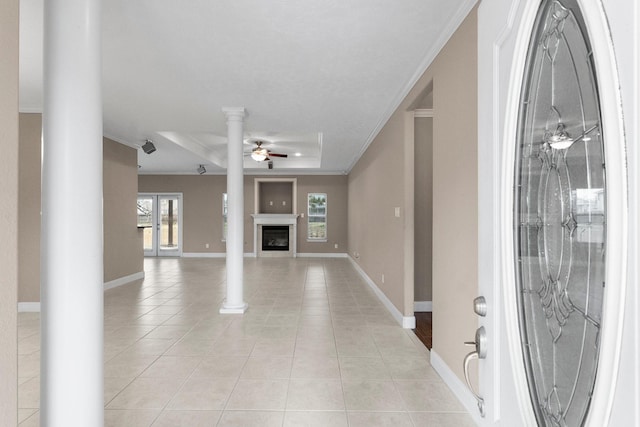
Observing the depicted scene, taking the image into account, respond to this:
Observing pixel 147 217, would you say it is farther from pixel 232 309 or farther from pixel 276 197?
pixel 232 309

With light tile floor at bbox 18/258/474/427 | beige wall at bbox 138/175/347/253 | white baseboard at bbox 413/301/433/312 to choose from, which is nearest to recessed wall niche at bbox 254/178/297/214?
beige wall at bbox 138/175/347/253

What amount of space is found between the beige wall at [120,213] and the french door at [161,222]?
4.02m

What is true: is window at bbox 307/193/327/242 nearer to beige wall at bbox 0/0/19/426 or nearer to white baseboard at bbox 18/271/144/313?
white baseboard at bbox 18/271/144/313

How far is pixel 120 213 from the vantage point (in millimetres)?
6422

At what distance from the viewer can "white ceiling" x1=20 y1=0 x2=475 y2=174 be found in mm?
2379

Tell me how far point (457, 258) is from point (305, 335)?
193 centimetres

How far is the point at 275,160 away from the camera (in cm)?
978

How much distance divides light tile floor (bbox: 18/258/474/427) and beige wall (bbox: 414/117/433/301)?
2.17ft

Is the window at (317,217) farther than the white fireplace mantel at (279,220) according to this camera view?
Yes

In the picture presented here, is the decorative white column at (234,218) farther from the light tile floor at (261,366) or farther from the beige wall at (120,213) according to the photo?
the beige wall at (120,213)

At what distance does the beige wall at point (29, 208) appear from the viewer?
4703mm

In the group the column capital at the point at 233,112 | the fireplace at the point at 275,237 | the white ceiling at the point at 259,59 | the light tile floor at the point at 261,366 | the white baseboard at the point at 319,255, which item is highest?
the white ceiling at the point at 259,59

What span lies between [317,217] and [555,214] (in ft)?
33.4

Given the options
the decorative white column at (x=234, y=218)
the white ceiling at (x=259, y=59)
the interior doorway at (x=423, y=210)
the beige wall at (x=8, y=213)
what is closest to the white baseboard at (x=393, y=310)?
the interior doorway at (x=423, y=210)
